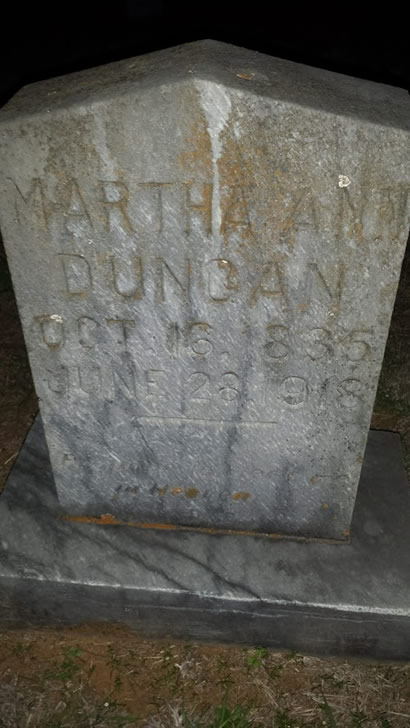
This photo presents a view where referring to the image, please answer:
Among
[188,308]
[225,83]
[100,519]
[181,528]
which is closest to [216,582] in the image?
[181,528]

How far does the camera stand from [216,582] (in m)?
2.28

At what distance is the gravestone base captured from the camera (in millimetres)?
2258

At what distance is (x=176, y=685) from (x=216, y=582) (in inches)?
14.4

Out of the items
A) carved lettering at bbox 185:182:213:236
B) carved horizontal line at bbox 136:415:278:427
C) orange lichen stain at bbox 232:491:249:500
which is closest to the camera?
carved lettering at bbox 185:182:213:236

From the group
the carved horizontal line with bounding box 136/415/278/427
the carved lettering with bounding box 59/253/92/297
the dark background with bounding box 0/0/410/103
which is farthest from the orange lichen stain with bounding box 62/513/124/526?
the dark background with bounding box 0/0/410/103

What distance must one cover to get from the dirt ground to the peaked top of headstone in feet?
5.69

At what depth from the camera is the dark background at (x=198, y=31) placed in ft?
29.0

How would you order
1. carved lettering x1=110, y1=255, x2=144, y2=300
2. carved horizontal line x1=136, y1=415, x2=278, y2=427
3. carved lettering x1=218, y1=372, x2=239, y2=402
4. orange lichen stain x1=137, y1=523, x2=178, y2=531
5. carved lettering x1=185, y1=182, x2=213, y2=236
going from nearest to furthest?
carved lettering x1=185, y1=182, x2=213, y2=236 < carved lettering x1=110, y1=255, x2=144, y2=300 < carved lettering x1=218, y1=372, x2=239, y2=402 < carved horizontal line x1=136, y1=415, x2=278, y2=427 < orange lichen stain x1=137, y1=523, x2=178, y2=531

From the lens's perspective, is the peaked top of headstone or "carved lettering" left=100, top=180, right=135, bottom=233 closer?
the peaked top of headstone

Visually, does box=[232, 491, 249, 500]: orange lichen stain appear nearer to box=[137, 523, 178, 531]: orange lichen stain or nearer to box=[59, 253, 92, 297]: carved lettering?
box=[137, 523, 178, 531]: orange lichen stain

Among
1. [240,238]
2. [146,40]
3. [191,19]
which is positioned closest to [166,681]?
[240,238]

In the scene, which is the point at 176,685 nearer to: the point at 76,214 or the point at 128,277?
the point at 128,277

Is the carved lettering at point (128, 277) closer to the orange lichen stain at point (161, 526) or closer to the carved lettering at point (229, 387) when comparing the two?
the carved lettering at point (229, 387)

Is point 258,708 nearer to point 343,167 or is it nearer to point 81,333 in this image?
point 81,333
